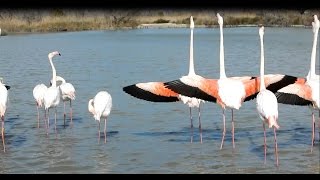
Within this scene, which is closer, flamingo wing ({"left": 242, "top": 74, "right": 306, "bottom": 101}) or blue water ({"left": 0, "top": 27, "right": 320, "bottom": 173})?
blue water ({"left": 0, "top": 27, "right": 320, "bottom": 173})

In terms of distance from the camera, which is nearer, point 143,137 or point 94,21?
point 143,137

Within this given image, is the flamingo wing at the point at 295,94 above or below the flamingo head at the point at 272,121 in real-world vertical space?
above

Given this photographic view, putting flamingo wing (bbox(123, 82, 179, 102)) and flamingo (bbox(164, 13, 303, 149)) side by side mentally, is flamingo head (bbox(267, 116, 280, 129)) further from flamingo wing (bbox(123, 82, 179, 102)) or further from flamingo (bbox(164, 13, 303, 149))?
flamingo wing (bbox(123, 82, 179, 102))

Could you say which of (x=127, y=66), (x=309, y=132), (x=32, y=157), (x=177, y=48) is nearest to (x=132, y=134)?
(x=32, y=157)

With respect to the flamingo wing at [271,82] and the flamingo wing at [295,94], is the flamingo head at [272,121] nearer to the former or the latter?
the flamingo wing at [295,94]

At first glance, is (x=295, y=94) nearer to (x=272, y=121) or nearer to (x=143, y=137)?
(x=272, y=121)

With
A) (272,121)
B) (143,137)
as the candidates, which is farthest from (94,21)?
(272,121)

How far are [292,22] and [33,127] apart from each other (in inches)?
1539

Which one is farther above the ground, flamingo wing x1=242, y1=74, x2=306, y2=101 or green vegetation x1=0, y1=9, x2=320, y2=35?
green vegetation x1=0, y1=9, x2=320, y2=35

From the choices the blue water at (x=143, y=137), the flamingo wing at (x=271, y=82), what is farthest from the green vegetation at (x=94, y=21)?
the flamingo wing at (x=271, y=82)

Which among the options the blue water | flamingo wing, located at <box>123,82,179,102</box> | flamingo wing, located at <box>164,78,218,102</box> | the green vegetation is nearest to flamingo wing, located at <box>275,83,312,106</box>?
the blue water

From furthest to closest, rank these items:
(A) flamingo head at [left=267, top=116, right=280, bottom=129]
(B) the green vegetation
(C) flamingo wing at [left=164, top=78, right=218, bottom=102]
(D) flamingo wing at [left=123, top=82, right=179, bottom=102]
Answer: (B) the green vegetation
(D) flamingo wing at [left=123, top=82, right=179, bottom=102]
(C) flamingo wing at [left=164, top=78, right=218, bottom=102]
(A) flamingo head at [left=267, top=116, right=280, bottom=129]

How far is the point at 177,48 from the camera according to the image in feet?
89.8

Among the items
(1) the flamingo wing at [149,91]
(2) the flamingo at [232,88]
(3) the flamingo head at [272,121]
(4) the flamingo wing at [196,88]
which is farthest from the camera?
(1) the flamingo wing at [149,91]
